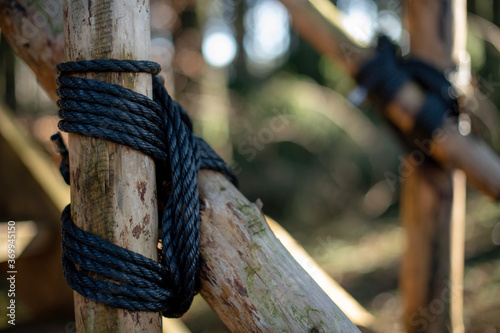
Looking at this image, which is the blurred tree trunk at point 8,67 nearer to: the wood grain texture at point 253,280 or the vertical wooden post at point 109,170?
the vertical wooden post at point 109,170

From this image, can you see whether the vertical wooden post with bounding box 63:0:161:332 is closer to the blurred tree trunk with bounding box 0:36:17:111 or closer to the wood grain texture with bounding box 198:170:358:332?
the wood grain texture with bounding box 198:170:358:332

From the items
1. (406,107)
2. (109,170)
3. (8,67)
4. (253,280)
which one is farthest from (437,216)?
(8,67)

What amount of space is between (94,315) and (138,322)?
6 centimetres

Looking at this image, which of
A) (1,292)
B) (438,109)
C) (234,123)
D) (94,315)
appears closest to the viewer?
(94,315)

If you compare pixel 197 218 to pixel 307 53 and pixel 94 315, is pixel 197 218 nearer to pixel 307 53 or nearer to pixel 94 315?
pixel 94 315

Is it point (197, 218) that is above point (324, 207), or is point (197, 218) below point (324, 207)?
above

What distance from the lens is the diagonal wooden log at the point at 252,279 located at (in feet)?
1.73

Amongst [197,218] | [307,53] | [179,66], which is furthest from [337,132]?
[197,218]

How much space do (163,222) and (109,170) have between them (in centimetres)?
11

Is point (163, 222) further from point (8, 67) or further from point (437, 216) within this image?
point (8, 67)

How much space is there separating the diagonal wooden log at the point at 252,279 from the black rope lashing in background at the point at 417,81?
2.55ft

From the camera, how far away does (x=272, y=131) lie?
483 centimetres

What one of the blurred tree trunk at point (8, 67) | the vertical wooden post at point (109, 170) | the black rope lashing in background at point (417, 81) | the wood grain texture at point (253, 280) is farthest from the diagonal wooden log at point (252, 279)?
the blurred tree trunk at point (8, 67)

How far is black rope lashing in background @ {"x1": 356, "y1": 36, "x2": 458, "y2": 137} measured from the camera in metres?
1.13
